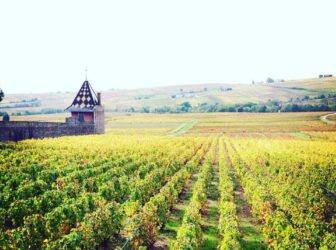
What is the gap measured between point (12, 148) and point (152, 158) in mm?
12812

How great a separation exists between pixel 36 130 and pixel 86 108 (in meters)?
12.9

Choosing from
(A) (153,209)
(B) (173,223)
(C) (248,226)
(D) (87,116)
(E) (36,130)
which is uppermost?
(D) (87,116)

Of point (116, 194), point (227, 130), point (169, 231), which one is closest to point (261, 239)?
point (169, 231)

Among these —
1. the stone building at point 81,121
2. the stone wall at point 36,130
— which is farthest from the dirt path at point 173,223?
the stone building at point 81,121

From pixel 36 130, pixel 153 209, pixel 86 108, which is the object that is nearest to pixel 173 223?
pixel 153 209

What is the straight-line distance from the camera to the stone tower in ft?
179

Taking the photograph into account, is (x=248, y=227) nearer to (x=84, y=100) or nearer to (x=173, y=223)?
(x=173, y=223)

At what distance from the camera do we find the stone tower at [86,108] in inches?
2148

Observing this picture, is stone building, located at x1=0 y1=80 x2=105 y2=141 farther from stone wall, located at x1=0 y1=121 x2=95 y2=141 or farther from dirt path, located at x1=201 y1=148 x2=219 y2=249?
dirt path, located at x1=201 y1=148 x2=219 y2=249

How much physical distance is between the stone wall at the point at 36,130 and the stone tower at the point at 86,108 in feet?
Answer: 4.58

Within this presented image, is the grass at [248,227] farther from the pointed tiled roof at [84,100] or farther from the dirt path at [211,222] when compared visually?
the pointed tiled roof at [84,100]

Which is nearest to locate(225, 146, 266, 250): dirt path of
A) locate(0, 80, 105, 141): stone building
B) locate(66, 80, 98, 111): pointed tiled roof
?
locate(0, 80, 105, 141): stone building

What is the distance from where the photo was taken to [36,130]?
141 feet

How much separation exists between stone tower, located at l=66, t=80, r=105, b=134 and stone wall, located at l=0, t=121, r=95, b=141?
1395 millimetres
